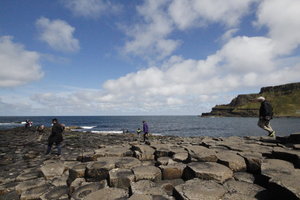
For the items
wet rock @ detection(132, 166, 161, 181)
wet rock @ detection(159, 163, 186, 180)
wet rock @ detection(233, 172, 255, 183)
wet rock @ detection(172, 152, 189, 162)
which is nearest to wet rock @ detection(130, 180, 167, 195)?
wet rock @ detection(132, 166, 161, 181)

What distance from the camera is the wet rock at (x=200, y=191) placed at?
4578mm

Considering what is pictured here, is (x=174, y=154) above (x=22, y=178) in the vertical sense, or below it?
above

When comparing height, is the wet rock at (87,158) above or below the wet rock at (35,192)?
above

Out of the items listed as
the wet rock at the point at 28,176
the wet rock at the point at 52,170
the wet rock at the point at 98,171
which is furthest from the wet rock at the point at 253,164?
the wet rock at the point at 28,176

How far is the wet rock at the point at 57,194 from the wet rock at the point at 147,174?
7.47 feet

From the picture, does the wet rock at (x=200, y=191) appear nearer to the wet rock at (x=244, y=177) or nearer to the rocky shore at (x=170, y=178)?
the rocky shore at (x=170, y=178)

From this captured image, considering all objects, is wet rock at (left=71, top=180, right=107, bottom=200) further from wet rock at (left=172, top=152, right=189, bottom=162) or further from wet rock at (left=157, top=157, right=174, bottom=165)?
wet rock at (left=172, top=152, right=189, bottom=162)

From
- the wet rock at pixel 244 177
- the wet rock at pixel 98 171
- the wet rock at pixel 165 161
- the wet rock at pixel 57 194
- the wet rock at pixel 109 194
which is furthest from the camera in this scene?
the wet rock at pixel 165 161

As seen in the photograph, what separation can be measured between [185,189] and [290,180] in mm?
2519

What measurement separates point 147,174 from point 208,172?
1.94 m

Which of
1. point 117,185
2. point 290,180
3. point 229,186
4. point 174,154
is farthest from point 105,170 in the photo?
point 290,180

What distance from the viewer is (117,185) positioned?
593 centimetres

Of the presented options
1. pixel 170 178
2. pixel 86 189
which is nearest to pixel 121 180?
pixel 86 189

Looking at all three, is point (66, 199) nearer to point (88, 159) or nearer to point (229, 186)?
point (88, 159)
